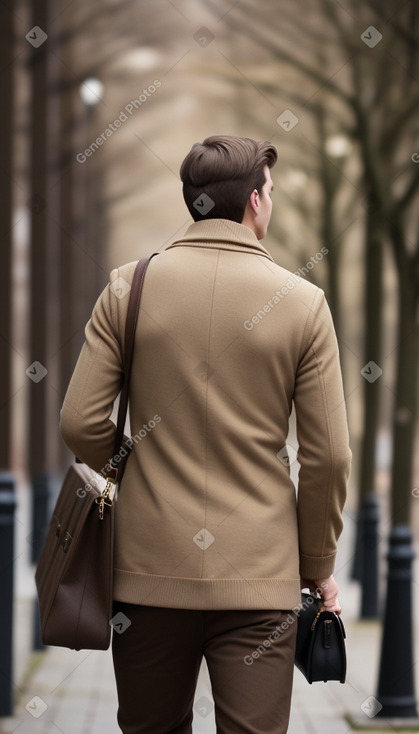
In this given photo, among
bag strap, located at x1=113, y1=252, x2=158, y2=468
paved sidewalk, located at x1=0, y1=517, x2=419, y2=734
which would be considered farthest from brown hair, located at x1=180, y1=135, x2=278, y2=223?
paved sidewalk, located at x1=0, y1=517, x2=419, y2=734

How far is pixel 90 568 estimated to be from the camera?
2912mm

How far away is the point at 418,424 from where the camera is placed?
1020 centimetres

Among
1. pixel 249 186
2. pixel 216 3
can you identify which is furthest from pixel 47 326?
pixel 249 186

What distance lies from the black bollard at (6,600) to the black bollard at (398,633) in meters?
1.72

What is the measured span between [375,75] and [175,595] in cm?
784

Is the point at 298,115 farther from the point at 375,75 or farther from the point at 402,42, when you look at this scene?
the point at 402,42

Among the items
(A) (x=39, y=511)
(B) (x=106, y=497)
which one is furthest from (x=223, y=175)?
(A) (x=39, y=511)

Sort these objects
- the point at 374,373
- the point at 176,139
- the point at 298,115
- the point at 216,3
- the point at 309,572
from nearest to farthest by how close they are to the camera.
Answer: the point at 309,572 < the point at 374,373 < the point at 216,3 < the point at 298,115 < the point at 176,139

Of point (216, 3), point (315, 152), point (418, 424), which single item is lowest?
point (418, 424)

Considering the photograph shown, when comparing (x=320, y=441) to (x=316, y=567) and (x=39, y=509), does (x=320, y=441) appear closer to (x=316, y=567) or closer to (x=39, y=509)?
(x=316, y=567)

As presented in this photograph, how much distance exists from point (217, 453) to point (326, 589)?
1.52 ft

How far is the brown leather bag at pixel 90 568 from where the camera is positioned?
2.89 m

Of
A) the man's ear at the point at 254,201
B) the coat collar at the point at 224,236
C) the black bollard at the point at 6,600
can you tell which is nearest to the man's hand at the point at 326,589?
the coat collar at the point at 224,236

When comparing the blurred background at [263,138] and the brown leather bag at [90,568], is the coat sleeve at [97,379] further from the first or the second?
the blurred background at [263,138]
